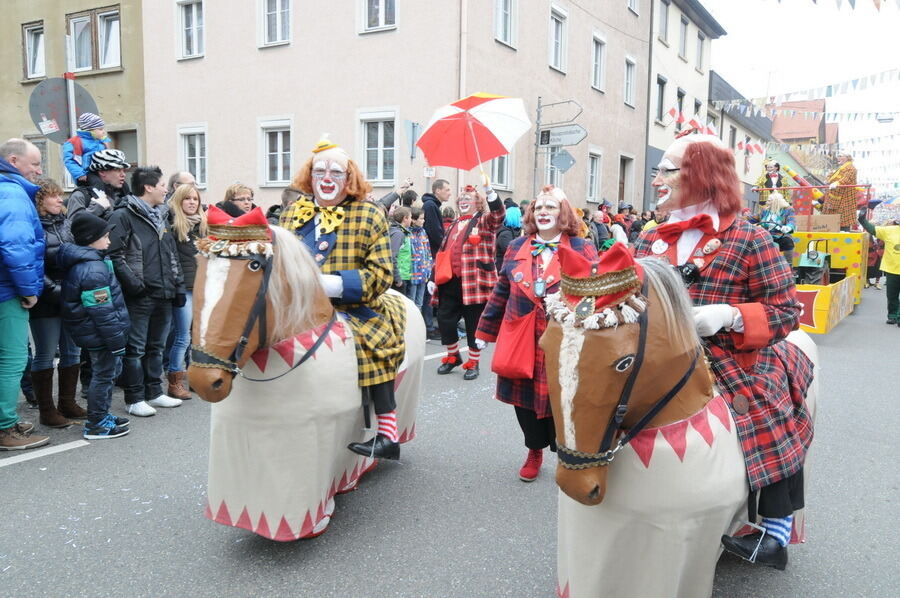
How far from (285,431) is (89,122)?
4950 mm

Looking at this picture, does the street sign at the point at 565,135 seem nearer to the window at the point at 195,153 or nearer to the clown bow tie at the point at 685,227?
the clown bow tie at the point at 685,227

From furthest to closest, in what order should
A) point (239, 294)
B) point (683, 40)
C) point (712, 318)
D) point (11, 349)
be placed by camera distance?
point (683, 40) < point (11, 349) < point (239, 294) < point (712, 318)

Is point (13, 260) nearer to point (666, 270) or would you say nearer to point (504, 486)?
point (504, 486)

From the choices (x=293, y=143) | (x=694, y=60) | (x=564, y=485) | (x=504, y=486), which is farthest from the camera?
(x=694, y=60)

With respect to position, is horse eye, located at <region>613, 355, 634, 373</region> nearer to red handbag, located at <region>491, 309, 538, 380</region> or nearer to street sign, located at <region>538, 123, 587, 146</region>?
red handbag, located at <region>491, 309, 538, 380</region>

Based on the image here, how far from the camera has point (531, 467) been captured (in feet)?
13.2

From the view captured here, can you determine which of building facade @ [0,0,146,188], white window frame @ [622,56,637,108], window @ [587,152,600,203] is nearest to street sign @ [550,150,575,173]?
window @ [587,152,600,203]

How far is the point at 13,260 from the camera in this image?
403 cm

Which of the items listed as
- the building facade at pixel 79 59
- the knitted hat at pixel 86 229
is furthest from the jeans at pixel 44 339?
the building facade at pixel 79 59

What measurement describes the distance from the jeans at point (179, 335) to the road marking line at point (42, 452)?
1.30 meters

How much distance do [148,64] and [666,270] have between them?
17792 millimetres

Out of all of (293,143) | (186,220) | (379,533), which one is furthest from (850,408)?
(293,143)

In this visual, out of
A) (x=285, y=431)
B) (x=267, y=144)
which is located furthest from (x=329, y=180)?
(x=267, y=144)

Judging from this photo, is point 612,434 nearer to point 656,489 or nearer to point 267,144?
point 656,489
